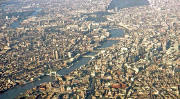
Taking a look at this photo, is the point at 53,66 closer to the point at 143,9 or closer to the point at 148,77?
the point at 148,77

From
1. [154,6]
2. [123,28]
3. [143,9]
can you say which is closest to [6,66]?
[123,28]

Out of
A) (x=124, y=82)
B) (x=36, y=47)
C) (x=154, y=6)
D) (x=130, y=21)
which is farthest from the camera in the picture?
(x=154, y=6)

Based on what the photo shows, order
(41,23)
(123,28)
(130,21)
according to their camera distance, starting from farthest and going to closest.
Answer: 1. (41,23)
2. (130,21)
3. (123,28)

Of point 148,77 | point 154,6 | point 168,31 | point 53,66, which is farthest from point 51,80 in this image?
point 154,6

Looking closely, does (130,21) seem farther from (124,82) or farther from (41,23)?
(124,82)

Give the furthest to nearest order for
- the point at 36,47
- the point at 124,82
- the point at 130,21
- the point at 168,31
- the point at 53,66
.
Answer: the point at 130,21 → the point at 168,31 → the point at 36,47 → the point at 53,66 → the point at 124,82

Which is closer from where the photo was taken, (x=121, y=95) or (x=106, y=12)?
(x=121, y=95)
